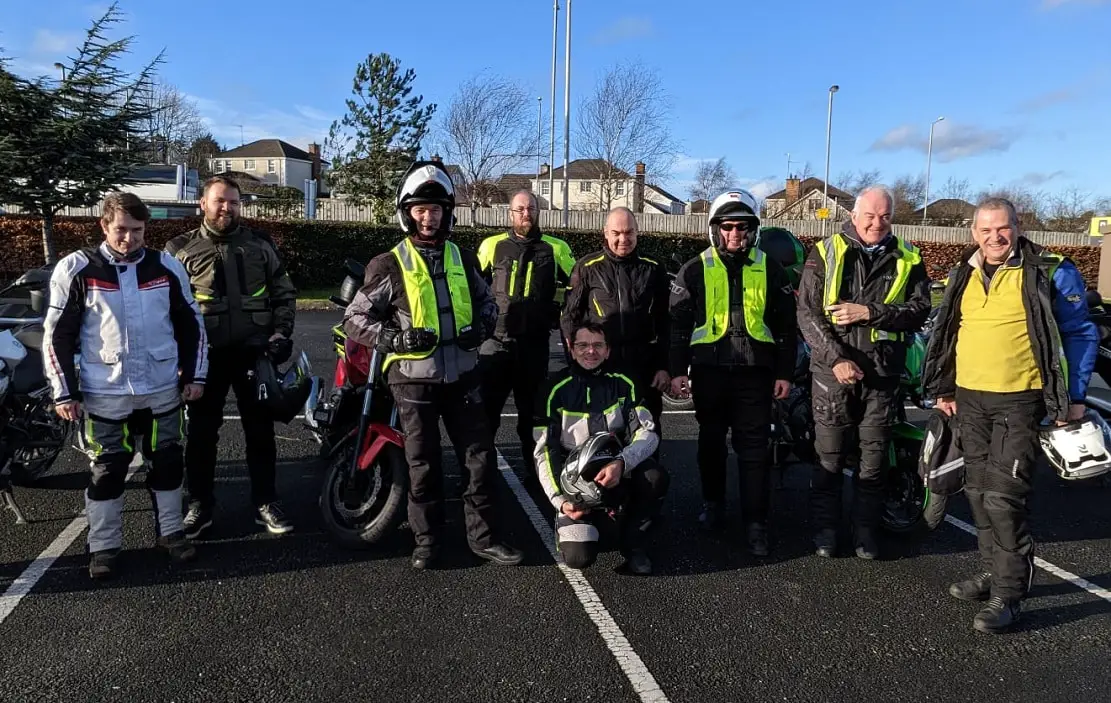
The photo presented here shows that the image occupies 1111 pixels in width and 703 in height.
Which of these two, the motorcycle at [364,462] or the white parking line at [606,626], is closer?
the white parking line at [606,626]

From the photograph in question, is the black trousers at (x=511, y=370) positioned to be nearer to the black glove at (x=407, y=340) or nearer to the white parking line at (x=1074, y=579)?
the black glove at (x=407, y=340)

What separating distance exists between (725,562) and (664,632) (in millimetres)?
897

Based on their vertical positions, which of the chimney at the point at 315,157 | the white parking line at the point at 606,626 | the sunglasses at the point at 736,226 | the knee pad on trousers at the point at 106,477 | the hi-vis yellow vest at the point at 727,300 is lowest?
the white parking line at the point at 606,626

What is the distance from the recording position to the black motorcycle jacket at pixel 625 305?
441 centimetres

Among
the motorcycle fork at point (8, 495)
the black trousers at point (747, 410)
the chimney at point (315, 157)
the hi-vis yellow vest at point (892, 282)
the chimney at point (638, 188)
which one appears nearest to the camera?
the hi-vis yellow vest at point (892, 282)

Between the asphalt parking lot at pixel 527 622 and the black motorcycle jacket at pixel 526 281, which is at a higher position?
the black motorcycle jacket at pixel 526 281

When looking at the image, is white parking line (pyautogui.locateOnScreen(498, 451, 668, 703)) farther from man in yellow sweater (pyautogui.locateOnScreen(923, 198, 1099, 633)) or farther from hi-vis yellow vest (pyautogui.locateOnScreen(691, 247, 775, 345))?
man in yellow sweater (pyautogui.locateOnScreen(923, 198, 1099, 633))

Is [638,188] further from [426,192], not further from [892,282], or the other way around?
[426,192]

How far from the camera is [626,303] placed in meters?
4.42

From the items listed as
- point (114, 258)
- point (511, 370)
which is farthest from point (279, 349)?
point (511, 370)

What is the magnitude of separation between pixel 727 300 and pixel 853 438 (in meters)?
1.00

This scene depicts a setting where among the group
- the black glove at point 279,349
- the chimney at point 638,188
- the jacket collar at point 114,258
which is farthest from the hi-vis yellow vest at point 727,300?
the chimney at point 638,188

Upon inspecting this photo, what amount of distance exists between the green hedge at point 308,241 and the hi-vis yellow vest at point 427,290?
982 centimetres

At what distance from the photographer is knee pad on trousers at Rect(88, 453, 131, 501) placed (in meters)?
3.70
